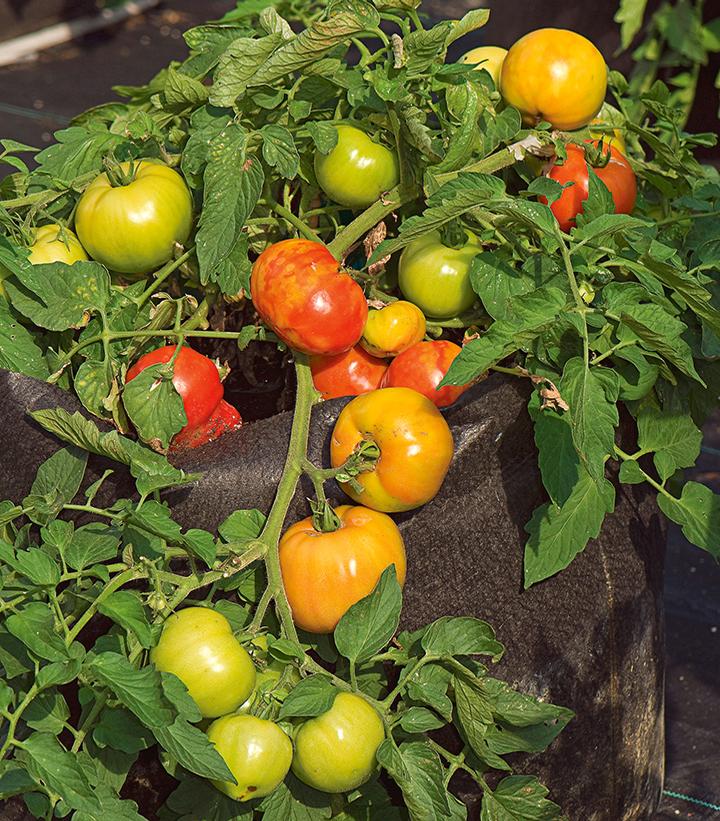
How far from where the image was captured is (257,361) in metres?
1.58

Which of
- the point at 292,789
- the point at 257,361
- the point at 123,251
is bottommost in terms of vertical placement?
the point at 292,789

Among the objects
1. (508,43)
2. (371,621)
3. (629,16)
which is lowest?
(508,43)

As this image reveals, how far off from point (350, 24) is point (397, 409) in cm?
40

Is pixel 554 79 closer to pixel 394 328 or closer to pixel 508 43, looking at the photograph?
pixel 394 328

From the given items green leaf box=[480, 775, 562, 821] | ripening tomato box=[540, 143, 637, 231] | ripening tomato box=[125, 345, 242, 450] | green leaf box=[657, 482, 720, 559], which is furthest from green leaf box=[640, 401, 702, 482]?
ripening tomato box=[125, 345, 242, 450]

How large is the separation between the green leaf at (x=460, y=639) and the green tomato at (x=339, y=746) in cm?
9

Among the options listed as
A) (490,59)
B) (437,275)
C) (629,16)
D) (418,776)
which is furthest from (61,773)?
(629,16)

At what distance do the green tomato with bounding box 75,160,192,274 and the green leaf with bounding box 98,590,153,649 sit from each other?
438mm

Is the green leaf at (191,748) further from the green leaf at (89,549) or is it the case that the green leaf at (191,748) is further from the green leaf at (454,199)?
the green leaf at (454,199)

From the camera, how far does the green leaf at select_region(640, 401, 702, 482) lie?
1.36 meters

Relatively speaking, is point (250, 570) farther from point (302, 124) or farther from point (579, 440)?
point (302, 124)

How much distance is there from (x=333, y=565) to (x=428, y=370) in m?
0.26

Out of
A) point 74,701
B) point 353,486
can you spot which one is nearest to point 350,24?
point 353,486

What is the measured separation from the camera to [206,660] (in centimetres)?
109
